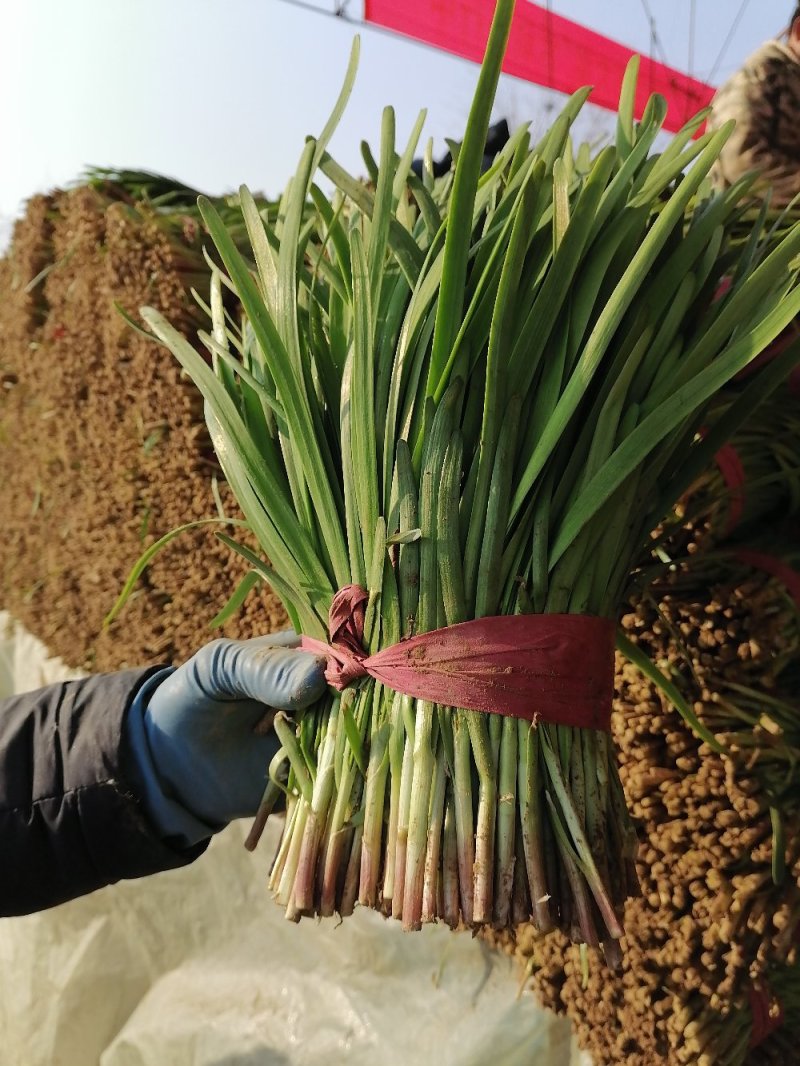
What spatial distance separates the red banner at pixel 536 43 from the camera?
2.36 meters

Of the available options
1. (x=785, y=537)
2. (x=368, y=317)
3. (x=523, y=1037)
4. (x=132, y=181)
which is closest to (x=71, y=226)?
(x=132, y=181)

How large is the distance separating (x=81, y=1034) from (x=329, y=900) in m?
1.40

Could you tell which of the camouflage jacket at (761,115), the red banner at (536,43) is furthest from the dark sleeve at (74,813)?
the red banner at (536,43)

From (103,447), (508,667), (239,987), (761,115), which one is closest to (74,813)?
(508,667)

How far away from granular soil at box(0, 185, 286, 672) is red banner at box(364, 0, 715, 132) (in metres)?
1.21

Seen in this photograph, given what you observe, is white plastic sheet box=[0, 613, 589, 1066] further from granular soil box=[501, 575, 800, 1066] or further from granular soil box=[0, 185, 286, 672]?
granular soil box=[0, 185, 286, 672]

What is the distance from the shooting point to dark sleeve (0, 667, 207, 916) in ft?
2.85

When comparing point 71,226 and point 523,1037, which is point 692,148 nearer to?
point 523,1037

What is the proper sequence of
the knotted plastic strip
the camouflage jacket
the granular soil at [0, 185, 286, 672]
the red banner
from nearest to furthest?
the knotted plastic strip < the camouflage jacket < the granular soil at [0, 185, 286, 672] < the red banner

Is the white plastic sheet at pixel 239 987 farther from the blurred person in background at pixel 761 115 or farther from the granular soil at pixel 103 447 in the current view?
the blurred person in background at pixel 761 115

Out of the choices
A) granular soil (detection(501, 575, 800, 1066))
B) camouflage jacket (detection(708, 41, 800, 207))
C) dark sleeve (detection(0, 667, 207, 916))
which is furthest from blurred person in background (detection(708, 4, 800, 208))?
dark sleeve (detection(0, 667, 207, 916))

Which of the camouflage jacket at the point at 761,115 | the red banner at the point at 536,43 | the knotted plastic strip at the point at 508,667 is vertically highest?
the red banner at the point at 536,43

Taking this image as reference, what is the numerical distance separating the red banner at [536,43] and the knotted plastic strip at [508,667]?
2.22 m

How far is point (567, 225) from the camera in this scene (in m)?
0.56
